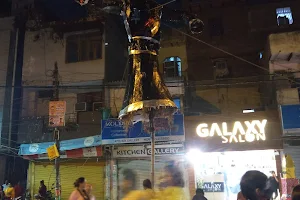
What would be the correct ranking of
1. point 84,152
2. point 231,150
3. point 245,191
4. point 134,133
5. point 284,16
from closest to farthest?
point 245,191, point 231,150, point 134,133, point 84,152, point 284,16

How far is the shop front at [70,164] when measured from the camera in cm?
1784

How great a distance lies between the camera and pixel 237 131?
Result: 15.4m

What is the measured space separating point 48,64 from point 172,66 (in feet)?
27.5

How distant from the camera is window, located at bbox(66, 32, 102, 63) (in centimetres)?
2189

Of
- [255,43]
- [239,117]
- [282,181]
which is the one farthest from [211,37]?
[282,181]

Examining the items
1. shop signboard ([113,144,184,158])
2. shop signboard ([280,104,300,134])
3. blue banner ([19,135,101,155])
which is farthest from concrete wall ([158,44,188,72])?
shop signboard ([280,104,300,134])

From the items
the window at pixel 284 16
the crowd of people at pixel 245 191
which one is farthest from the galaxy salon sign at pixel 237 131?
the crowd of people at pixel 245 191

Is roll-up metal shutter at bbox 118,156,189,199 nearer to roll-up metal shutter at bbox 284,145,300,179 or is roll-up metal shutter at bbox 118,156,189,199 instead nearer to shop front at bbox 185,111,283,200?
shop front at bbox 185,111,283,200

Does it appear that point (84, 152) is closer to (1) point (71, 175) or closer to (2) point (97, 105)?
(1) point (71, 175)

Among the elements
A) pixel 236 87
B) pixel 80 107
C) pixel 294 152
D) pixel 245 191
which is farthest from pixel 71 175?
pixel 245 191

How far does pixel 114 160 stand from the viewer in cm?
1805

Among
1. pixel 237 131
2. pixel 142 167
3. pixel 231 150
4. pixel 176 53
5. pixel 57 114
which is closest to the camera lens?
pixel 57 114

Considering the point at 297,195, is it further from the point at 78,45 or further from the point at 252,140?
the point at 78,45

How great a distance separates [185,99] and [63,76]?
833cm
